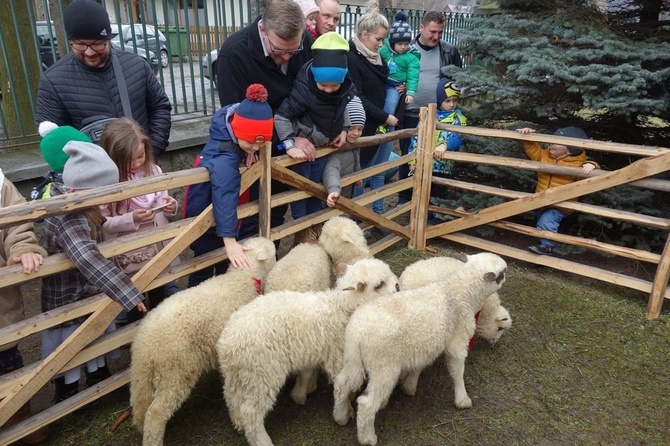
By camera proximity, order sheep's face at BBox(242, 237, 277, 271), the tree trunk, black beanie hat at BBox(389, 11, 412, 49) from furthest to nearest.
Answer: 1. black beanie hat at BBox(389, 11, 412, 49)
2. the tree trunk
3. sheep's face at BBox(242, 237, 277, 271)

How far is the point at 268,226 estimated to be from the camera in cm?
398

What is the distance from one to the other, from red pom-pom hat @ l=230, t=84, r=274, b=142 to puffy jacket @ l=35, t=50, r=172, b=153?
113 cm

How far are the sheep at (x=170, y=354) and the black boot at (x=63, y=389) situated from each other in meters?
0.59

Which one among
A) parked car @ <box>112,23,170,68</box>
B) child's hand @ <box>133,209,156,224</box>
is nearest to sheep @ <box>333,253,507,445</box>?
child's hand @ <box>133,209,156,224</box>

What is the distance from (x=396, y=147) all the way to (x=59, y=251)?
807 centimetres

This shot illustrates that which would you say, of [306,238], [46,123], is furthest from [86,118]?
[306,238]

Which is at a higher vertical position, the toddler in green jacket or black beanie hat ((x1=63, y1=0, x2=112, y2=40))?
black beanie hat ((x1=63, y1=0, x2=112, y2=40))

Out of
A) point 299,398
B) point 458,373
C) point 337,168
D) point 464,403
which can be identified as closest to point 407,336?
point 458,373

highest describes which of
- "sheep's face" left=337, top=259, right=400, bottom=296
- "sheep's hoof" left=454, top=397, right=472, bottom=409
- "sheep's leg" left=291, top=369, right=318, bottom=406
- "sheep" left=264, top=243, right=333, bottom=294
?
"sheep's face" left=337, top=259, right=400, bottom=296

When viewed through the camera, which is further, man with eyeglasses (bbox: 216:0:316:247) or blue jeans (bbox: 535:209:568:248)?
blue jeans (bbox: 535:209:568:248)

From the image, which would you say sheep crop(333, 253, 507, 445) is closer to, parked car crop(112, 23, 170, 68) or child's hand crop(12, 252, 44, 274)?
child's hand crop(12, 252, 44, 274)

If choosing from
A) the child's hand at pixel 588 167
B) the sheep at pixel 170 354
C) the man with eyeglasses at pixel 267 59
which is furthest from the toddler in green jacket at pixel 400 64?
the sheep at pixel 170 354

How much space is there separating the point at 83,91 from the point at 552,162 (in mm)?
4604

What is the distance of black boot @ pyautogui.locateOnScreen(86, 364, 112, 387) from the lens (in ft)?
11.0
